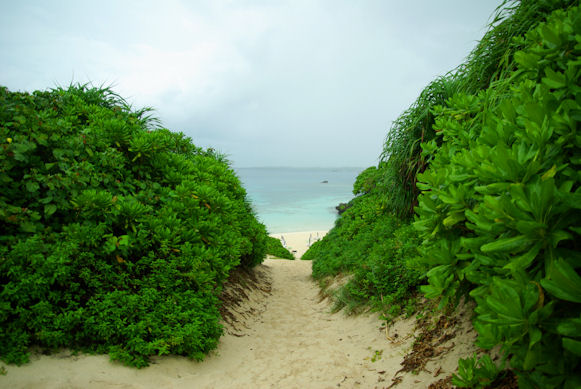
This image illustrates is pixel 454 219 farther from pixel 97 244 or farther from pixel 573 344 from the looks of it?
pixel 97 244

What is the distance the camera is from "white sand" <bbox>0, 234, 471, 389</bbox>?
9.82ft

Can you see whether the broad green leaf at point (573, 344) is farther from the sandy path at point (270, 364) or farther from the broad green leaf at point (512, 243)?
the sandy path at point (270, 364)

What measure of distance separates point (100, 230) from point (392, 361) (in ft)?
12.3

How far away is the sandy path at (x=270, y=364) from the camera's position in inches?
119

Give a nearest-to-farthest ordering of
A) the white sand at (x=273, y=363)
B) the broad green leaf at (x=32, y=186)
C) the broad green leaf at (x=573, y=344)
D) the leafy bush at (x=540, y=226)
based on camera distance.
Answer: the broad green leaf at (x=573, y=344)
the leafy bush at (x=540, y=226)
the white sand at (x=273, y=363)
the broad green leaf at (x=32, y=186)

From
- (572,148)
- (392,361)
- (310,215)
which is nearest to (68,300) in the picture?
(392,361)

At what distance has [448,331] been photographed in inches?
134

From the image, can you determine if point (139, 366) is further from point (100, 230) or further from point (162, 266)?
point (100, 230)

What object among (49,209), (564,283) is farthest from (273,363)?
(564,283)

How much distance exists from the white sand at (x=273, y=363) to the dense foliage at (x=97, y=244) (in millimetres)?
184

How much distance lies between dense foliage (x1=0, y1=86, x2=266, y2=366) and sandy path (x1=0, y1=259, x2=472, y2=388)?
19cm

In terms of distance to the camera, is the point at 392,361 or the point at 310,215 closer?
the point at 392,361

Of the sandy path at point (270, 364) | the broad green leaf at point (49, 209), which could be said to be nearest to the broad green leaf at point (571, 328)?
the sandy path at point (270, 364)

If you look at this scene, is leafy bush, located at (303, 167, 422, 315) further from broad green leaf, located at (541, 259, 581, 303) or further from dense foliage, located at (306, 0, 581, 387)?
broad green leaf, located at (541, 259, 581, 303)
